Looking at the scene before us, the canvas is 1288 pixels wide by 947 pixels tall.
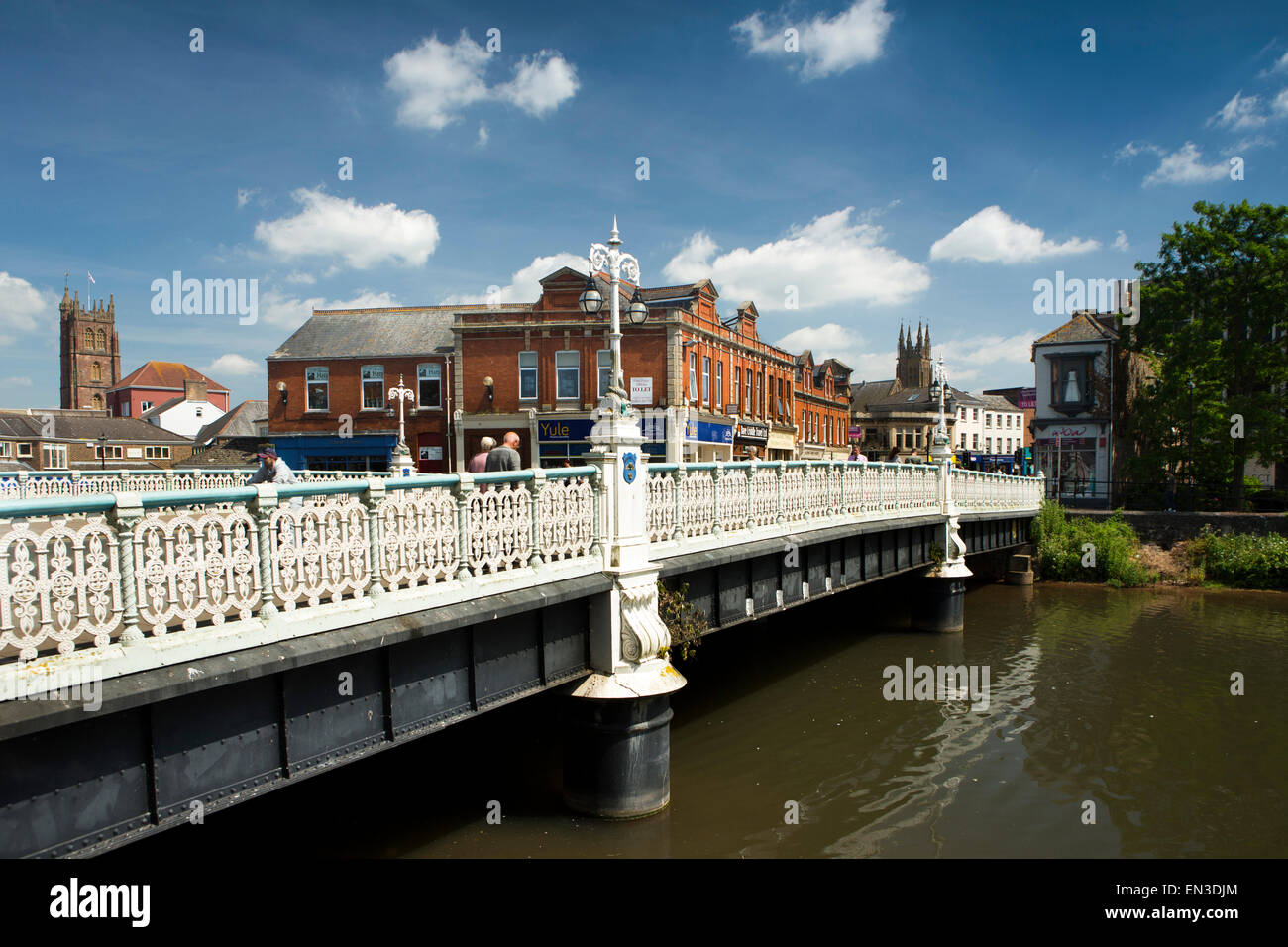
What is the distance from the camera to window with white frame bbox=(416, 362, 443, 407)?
34781 millimetres

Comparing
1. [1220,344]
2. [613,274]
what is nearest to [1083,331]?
[1220,344]

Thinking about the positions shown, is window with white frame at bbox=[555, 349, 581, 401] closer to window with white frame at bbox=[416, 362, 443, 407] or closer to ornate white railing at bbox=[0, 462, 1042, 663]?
window with white frame at bbox=[416, 362, 443, 407]

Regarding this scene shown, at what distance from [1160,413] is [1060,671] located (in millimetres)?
19471

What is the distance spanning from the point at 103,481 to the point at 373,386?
60.4 ft

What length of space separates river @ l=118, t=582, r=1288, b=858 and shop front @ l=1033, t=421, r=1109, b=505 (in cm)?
2320

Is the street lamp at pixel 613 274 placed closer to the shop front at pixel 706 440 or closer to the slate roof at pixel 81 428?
the shop front at pixel 706 440

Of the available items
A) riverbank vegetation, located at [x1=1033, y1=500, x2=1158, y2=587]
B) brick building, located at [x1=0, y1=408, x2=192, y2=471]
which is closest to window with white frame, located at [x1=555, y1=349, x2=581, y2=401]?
riverbank vegetation, located at [x1=1033, y1=500, x2=1158, y2=587]

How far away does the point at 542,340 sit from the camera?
32.2 meters

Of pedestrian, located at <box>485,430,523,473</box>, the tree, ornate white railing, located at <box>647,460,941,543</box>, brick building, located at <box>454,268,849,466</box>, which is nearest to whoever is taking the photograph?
pedestrian, located at <box>485,430,523,473</box>

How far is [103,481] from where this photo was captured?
676 inches

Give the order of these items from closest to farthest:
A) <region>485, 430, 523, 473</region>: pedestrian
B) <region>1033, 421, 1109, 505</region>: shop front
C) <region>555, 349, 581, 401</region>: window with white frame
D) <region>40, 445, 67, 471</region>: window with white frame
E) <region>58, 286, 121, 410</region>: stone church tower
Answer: <region>485, 430, 523, 473</region>: pedestrian, <region>555, 349, 581, 401</region>: window with white frame, <region>1033, 421, 1109, 505</region>: shop front, <region>40, 445, 67, 471</region>: window with white frame, <region>58, 286, 121, 410</region>: stone church tower

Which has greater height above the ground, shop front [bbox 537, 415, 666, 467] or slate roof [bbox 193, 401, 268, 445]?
slate roof [bbox 193, 401, 268, 445]
